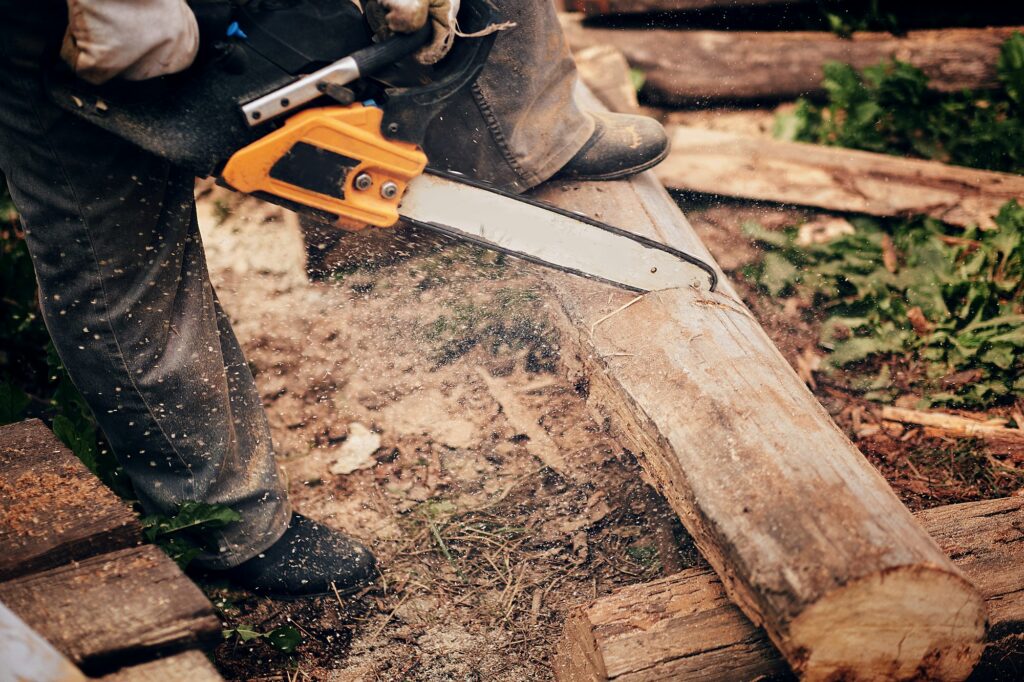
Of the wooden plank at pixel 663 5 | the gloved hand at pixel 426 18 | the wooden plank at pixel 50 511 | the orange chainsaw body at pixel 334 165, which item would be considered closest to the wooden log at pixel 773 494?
the orange chainsaw body at pixel 334 165

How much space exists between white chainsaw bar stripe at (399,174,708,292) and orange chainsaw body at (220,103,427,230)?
0.25ft

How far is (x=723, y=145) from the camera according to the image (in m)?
3.05

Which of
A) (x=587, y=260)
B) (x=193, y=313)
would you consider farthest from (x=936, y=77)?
(x=193, y=313)

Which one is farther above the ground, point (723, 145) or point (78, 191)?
point (78, 191)

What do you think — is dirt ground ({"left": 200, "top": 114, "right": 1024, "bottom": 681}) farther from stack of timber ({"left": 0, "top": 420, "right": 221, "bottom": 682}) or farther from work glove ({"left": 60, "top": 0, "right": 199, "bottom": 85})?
work glove ({"left": 60, "top": 0, "right": 199, "bottom": 85})

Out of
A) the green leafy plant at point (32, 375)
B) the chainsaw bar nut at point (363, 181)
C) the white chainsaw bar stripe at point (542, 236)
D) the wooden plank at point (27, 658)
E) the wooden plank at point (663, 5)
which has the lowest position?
the green leafy plant at point (32, 375)

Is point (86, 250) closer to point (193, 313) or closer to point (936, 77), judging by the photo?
point (193, 313)

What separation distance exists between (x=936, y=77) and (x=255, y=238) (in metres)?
2.87

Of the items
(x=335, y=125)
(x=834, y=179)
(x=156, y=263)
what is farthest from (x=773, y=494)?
(x=834, y=179)

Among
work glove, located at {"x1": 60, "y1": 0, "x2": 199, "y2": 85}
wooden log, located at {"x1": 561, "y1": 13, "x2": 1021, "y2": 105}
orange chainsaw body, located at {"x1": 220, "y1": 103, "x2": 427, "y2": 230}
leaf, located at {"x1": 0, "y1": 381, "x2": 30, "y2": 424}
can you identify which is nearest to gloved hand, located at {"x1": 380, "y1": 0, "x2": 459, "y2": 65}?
orange chainsaw body, located at {"x1": 220, "y1": 103, "x2": 427, "y2": 230}

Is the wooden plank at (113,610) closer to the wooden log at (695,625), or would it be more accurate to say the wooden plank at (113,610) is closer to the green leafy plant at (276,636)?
the green leafy plant at (276,636)

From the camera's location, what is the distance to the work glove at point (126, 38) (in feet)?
4.06

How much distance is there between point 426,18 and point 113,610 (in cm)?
127

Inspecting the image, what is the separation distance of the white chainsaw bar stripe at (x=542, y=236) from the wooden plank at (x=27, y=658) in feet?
3.63
